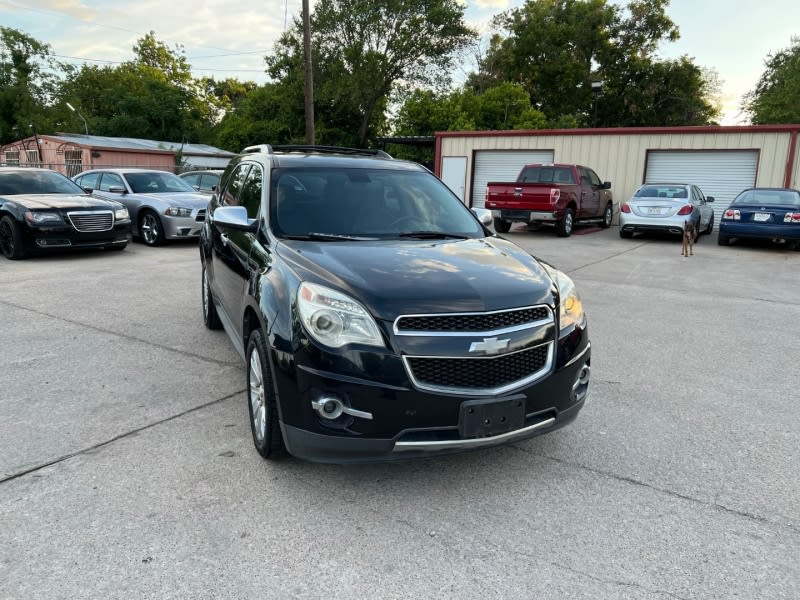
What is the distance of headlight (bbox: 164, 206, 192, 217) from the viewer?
12.0m

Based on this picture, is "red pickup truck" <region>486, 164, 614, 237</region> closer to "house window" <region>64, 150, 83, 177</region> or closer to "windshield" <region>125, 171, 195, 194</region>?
"windshield" <region>125, 171, 195, 194</region>

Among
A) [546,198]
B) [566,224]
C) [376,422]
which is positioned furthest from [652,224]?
[376,422]

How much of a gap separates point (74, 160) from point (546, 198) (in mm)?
30289

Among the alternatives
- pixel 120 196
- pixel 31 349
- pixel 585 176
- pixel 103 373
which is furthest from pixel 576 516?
pixel 585 176

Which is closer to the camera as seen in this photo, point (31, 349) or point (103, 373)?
point (103, 373)

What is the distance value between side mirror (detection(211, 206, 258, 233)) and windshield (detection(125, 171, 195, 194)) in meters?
10.1

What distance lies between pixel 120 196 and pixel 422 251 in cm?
1144

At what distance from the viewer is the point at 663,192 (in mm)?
15484

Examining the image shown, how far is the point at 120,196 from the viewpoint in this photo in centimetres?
1288

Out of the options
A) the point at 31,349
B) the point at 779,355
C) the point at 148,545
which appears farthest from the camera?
the point at 779,355

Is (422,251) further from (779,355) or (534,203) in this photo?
(534,203)

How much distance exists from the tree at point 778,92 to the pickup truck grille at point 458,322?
4645cm

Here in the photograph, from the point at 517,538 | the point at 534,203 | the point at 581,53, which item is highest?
the point at 581,53

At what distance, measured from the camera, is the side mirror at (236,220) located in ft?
12.6
